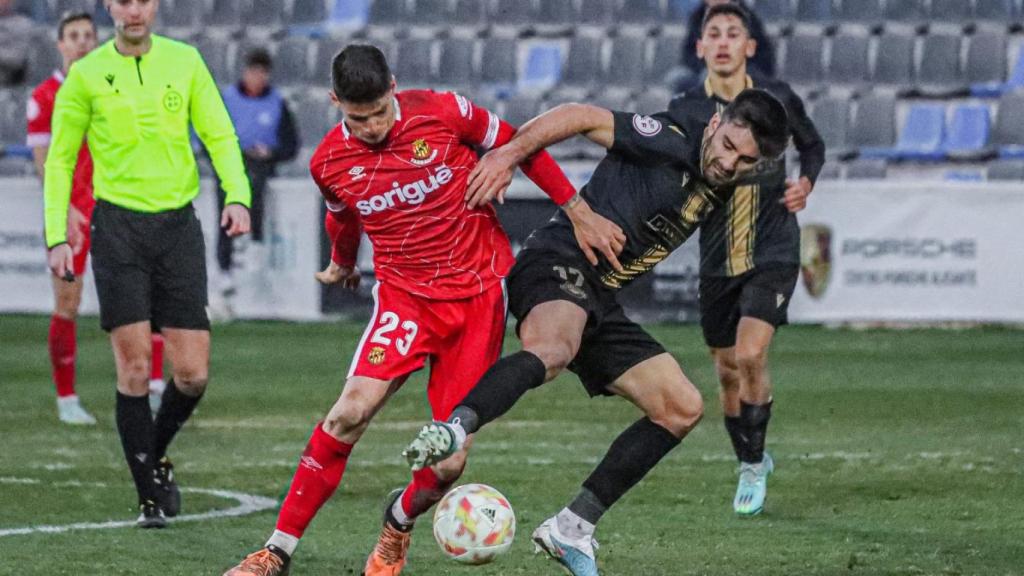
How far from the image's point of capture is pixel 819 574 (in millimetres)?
6234

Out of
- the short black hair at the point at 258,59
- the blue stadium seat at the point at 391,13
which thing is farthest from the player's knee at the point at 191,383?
the blue stadium seat at the point at 391,13

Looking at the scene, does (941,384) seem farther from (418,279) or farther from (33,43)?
(33,43)

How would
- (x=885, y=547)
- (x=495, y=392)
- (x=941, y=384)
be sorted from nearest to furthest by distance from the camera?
(x=495, y=392)
(x=885, y=547)
(x=941, y=384)

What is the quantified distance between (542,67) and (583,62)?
0.44 m

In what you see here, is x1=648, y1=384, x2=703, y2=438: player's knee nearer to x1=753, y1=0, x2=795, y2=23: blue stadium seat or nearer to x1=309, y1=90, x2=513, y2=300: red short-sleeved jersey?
x1=309, y1=90, x2=513, y2=300: red short-sleeved jersey

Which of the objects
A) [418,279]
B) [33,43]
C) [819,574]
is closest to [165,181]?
[418,279]

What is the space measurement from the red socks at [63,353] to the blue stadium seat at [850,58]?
9.56 meters

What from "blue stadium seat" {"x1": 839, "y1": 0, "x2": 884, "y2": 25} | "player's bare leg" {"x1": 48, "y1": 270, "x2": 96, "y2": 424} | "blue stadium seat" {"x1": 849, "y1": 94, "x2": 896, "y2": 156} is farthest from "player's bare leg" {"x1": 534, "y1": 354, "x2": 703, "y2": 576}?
"blue stadium seat" {"x1": 839, "y1": 0, "x2": 884, "y2": 25}

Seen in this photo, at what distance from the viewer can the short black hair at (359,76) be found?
19.1 feet

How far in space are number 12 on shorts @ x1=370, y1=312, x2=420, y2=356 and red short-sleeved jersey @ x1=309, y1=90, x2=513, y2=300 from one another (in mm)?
126

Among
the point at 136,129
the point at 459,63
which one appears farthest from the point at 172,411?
the point at 459,63

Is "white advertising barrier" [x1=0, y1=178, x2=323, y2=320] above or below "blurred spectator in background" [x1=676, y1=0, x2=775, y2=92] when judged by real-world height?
below

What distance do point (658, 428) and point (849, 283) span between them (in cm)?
937

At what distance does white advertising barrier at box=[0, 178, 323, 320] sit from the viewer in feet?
52.6
